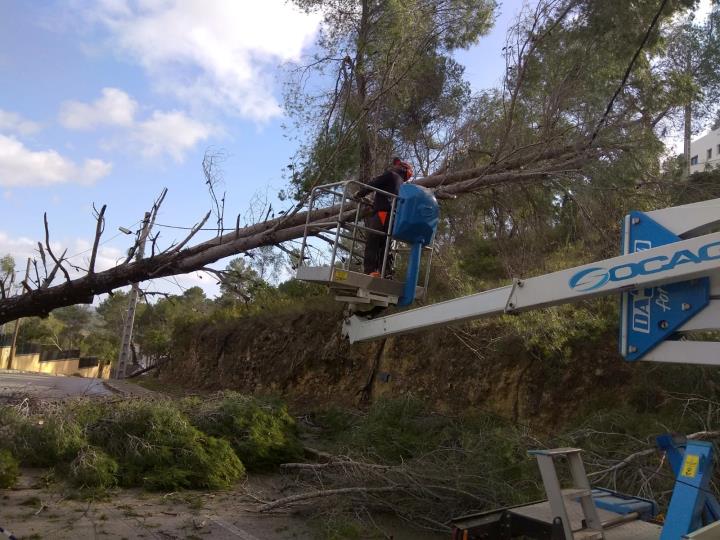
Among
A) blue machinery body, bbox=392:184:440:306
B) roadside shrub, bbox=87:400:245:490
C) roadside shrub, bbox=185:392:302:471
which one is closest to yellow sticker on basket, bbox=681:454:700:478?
blue machinery body, bbox=392:184:440:306

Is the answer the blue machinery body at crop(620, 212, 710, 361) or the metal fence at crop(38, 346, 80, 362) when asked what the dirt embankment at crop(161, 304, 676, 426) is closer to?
the blue machinery body at crop(620, 212, 710, 361)

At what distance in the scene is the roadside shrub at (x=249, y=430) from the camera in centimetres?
913

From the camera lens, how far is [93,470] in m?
7.59

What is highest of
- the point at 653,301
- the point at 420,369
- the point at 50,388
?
the point at 653,301

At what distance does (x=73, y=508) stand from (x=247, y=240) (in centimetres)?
371

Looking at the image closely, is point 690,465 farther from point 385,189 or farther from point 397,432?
point 397,432

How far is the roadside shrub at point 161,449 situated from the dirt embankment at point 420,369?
170 inches

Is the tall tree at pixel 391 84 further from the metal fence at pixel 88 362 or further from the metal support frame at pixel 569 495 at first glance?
the metal fence at pixel 88 362

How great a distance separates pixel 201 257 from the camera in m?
8.33

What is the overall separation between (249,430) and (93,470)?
7.60 ft

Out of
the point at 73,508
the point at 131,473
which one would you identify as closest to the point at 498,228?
the point at 131,473

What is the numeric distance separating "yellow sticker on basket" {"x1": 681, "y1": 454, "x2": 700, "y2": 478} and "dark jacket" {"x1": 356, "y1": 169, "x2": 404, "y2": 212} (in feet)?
11.6

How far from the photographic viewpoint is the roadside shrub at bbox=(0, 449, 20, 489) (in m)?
7.49

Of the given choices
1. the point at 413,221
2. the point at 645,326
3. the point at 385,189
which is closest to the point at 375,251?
the point at 413,221
